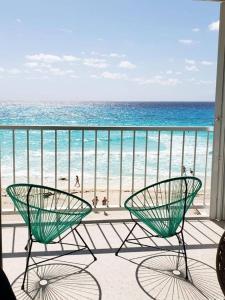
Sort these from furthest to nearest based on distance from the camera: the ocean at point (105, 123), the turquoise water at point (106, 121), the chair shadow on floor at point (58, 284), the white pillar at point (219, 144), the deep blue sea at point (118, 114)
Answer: the deep blue sea at point (118, 114)
the turquoise water at point (106, 121)
the ocean at point (105, 123)
the white pillar at point (219, 144)
the chair shadow on floor at point (58, 284)

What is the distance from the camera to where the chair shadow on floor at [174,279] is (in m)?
2.54

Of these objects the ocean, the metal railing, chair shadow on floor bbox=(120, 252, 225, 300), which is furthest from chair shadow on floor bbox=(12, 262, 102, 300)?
the ocean

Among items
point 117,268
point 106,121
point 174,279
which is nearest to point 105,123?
point 106,121

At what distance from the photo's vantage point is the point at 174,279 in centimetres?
275

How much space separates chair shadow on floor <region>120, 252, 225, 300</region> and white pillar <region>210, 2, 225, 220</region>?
1126 mm

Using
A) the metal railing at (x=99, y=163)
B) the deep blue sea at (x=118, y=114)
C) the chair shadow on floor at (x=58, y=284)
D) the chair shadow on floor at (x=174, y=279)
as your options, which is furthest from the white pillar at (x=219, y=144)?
the deep blue sea at (x=118, y=114)

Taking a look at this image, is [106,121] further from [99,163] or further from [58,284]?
[58,284]

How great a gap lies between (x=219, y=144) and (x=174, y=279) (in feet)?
5.56

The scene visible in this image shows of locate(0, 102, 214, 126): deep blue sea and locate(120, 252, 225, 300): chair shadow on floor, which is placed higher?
locate(0, 102, 214, 126): deep blue sea

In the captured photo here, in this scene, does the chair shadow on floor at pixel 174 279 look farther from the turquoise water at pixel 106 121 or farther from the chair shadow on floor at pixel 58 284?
the turquoise water at pixel 106 121

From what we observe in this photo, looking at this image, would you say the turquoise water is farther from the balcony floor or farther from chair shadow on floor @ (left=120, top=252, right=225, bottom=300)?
chair shadow on floor @ (left=120, top=252, right=225, bottom=300)

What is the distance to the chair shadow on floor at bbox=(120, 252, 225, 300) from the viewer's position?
2.54m

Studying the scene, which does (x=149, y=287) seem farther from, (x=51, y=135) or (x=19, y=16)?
(x=19, y=16)

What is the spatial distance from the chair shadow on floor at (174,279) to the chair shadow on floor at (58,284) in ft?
1.18
